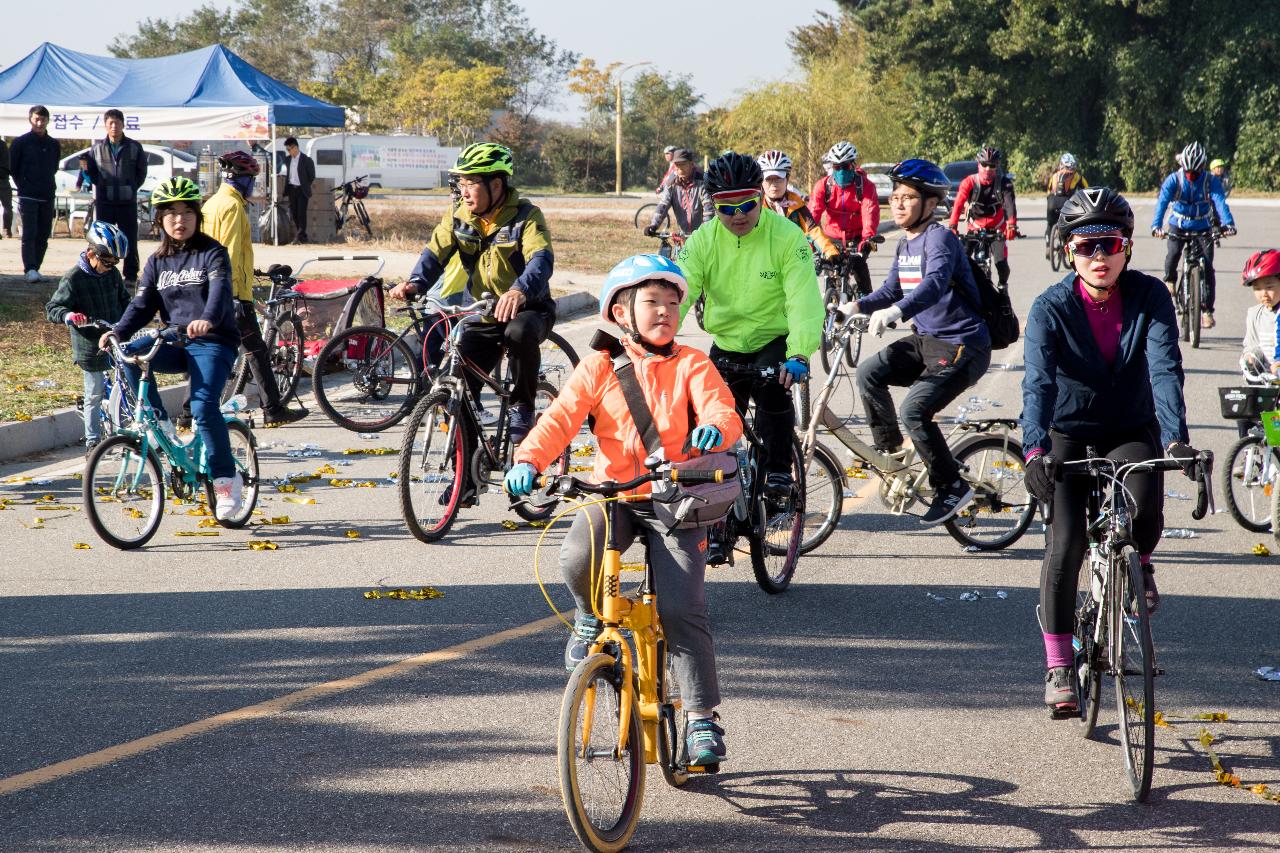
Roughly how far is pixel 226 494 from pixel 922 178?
4.25 m

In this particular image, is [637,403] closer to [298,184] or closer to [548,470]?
[548,470]

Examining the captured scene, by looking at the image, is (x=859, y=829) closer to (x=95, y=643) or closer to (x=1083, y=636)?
(x=1083, y=636)

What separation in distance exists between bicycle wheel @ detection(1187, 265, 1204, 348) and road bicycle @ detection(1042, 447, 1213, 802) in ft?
38.1

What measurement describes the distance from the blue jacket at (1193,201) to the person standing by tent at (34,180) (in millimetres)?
13647

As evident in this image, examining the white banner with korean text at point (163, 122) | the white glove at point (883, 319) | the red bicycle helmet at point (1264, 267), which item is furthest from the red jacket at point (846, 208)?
the white banner with korean text at point (163, 122)

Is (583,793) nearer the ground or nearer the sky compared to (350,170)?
nearer the ground

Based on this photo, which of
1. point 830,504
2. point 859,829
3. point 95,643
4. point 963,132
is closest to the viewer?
point 859,829

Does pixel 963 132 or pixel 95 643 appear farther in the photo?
pixel 963 132

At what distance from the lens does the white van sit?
56281mm

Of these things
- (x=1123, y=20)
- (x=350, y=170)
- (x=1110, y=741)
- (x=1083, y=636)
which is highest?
(x=1123, y=20)

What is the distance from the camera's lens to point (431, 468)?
25.7 feet

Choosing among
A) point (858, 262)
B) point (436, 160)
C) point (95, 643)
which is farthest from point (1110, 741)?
point (436, 160)

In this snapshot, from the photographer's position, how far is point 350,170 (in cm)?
5544

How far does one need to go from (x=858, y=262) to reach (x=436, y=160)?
45.9m
